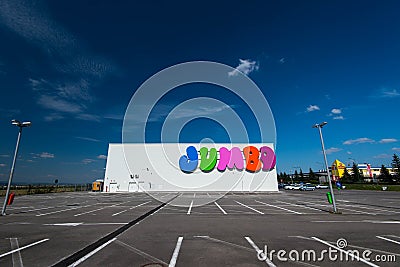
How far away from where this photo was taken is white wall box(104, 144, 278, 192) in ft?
120

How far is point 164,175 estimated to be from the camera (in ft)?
123

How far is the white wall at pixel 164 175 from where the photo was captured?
1443 inches

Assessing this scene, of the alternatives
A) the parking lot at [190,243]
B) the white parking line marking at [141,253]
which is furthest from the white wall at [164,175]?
the white parking line marking at [141,253]

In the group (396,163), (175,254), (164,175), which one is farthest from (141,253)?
(396,163)

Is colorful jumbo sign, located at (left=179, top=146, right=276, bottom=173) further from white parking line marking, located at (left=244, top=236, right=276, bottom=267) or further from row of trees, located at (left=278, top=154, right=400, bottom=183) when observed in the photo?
row of trees, located at (left=278, top=154, right=400, bottom=183)

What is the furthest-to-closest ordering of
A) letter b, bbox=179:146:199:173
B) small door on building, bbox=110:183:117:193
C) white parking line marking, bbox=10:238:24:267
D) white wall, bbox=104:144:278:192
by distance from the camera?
1. small door on building, bbox=110:183:117:193
2. white wall, bbox=104:144:278:192
3. letter b, bbox=179:146:199:173
4. white parking line marking, bbox=10:238:24:267

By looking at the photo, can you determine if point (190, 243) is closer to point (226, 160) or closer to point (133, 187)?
point (226, 160)

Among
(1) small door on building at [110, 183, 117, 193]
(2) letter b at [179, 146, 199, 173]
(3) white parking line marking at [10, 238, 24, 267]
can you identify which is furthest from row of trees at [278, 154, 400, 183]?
(3) white parking line marking at [10, 238, 24, 267]

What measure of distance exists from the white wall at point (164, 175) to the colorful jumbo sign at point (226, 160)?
2.93 feet

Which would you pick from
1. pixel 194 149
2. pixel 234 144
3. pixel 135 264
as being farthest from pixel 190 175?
pixel 135 264

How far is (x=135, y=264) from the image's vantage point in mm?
4973

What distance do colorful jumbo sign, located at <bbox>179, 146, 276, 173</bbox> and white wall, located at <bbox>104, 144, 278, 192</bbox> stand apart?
2.93ft

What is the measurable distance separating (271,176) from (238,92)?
2854 centimetres

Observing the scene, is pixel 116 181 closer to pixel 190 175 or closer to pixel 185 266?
pixel 190 175
